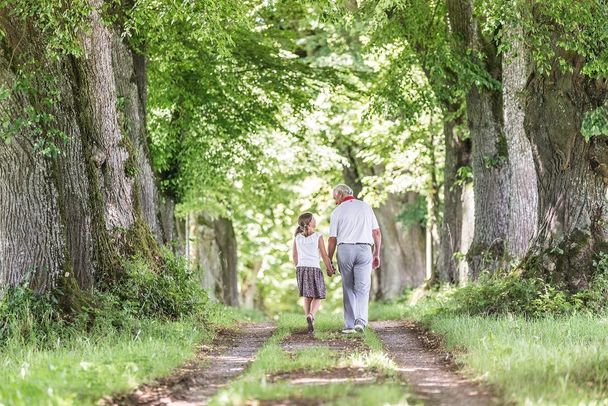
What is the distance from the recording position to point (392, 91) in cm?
→ 2231

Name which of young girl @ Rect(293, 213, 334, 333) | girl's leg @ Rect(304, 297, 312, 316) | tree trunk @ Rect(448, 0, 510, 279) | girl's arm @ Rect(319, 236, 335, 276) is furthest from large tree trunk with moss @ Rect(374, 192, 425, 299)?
girl's arm @ Rect(319, 236, 335, 276)

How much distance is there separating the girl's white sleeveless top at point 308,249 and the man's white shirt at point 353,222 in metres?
0.94

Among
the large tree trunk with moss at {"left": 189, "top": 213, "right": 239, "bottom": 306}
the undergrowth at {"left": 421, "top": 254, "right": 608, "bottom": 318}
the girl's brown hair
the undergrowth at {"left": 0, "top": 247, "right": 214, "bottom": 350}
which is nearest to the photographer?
the undergrowth at {"left": 0, "top": 247, "right": 214, "bottom": 350}

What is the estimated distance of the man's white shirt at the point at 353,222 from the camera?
49.1 ft

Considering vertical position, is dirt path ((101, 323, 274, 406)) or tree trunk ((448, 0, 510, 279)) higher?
tree trunk ((448, 0, 510, 279))

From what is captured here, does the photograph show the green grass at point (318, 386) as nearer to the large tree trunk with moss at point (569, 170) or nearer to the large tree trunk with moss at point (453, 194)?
the large tree trunk with moss at point (569, 170)

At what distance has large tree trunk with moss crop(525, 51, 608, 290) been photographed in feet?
51.3

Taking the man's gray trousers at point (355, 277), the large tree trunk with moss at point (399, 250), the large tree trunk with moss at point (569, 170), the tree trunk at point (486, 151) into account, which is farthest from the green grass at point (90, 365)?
the large tree trunk with moss at point (399, 250)

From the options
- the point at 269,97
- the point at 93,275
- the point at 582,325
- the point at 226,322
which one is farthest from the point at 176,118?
the point at 582,325

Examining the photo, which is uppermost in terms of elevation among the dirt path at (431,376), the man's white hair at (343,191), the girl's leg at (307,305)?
the man's white hair at (343,191)

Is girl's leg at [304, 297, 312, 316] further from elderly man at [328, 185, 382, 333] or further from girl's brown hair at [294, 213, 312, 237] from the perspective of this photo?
elderly man at [328, 185, 382, 333]

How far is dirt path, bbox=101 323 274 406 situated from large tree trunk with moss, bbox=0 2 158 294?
2342mm

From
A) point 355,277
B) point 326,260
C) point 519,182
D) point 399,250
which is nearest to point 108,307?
point 326,260

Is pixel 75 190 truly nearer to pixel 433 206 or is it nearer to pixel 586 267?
pixel 586 267
